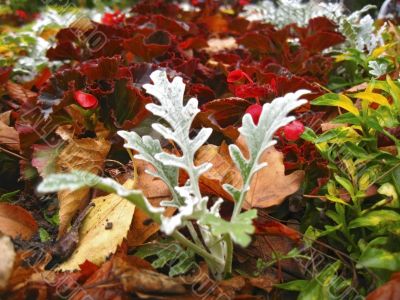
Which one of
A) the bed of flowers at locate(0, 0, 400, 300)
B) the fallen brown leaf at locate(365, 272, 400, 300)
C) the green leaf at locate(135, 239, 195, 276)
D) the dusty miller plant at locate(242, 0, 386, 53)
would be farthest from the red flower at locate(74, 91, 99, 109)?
the dusty miller plant at locate(242, 0, 386, 53)

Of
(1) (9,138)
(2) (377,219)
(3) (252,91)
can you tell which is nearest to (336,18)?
(3) (252,91)

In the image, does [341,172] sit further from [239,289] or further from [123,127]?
[123,127]

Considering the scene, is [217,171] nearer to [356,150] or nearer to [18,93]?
[356,150]

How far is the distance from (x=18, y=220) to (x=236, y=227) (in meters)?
0.59

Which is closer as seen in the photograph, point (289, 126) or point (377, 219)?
point (377, 219)

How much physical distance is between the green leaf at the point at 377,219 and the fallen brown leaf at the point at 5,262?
62 cm

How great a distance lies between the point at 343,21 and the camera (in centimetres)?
168

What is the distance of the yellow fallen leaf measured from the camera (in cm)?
93

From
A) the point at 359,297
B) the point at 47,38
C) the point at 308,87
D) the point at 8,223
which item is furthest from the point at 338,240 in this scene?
the point at 47,38

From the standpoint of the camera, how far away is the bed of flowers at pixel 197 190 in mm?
814

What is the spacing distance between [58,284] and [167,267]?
8.3 inches

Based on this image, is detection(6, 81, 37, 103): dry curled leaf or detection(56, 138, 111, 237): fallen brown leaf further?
detection(6, 81, 37, 103): dry curled leaf

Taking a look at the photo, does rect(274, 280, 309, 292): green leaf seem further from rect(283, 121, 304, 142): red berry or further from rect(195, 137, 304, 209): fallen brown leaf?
rect(283, 121, 304, 142): red berry

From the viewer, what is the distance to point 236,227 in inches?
27.8
